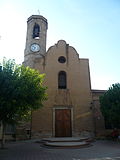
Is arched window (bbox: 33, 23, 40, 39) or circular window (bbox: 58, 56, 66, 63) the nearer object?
circular window (bbox: 58, 56, 66, 63)

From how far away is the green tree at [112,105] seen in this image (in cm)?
1407

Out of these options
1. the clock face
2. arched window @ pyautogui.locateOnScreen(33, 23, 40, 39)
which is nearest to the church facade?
the clock face

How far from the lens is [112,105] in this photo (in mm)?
14445

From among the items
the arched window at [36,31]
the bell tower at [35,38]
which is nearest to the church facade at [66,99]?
the bell tower at [35,38]

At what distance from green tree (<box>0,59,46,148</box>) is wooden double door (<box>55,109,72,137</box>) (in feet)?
19.0

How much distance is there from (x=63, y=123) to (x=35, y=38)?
13.2 m

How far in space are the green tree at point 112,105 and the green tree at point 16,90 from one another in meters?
6.68

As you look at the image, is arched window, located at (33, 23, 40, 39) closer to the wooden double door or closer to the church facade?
the church facade

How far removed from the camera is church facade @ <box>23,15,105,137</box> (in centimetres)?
1636

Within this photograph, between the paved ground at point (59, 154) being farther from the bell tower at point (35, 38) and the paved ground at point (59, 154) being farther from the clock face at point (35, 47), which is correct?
the clock face at point (35, 47)

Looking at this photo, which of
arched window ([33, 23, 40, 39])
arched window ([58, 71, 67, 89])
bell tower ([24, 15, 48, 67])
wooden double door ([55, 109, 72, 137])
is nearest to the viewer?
wooden double door ([55, 109, 72, 137])

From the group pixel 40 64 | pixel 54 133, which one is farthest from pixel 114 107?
pixel 40 64

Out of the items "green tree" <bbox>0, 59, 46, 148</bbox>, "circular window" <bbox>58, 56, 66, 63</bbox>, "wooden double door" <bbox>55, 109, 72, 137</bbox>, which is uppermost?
"circular window" <bbox>58, 56, 66, 63</bbox>

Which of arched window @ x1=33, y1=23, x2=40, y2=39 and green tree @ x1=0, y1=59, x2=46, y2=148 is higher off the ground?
arched window @ x1=33, y1=23, x2=40, y2=39
